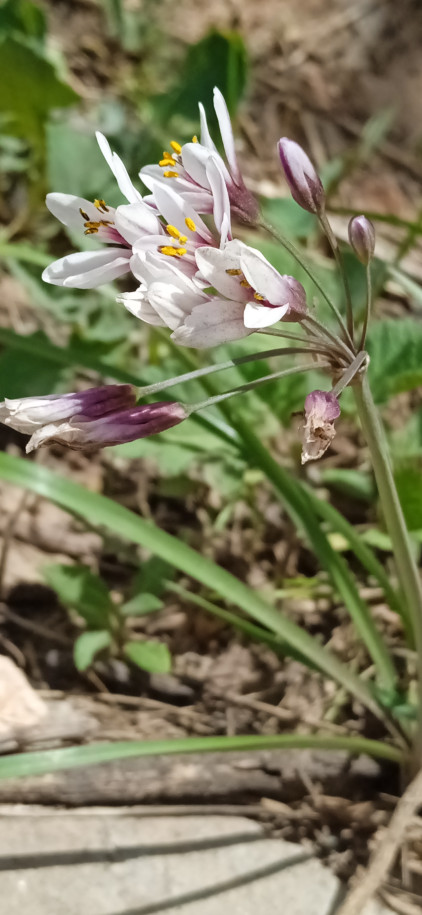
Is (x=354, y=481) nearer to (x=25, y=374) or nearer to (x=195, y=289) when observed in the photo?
(x=25, y=374)

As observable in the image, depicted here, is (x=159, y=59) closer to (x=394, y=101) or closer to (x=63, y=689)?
(x=394, y=101)

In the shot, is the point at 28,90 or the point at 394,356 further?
the point at 28,90

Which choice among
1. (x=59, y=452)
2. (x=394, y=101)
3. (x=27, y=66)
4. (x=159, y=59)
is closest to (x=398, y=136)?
(x=394, y=101)

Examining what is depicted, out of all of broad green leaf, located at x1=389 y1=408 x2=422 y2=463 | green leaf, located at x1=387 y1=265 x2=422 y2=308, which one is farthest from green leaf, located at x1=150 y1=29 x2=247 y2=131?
broad green leaf, located at x1=389 y1=408 x2=422 y2=463

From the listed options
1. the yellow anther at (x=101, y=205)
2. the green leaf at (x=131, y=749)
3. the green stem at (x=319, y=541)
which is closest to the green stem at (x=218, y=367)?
the yellow anther at (x=101, y=205)

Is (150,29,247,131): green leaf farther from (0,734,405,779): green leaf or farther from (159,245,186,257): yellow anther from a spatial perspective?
(0,734,405,779): green leaf

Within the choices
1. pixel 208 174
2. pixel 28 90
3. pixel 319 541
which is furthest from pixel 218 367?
pixel 28 90

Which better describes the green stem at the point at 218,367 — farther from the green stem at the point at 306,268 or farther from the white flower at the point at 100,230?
the white flower at the point at 100,230
